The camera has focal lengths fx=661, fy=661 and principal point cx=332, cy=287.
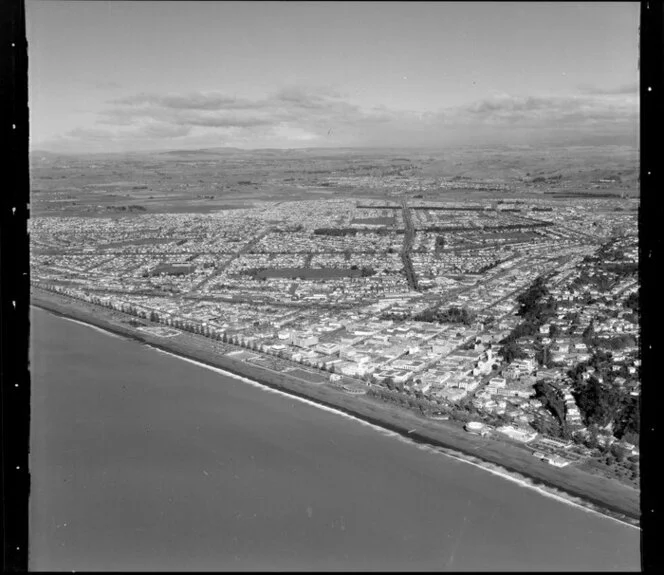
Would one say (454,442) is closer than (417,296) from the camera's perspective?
Yes

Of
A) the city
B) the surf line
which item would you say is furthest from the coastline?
the city

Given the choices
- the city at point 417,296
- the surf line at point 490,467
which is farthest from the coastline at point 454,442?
the city at point 417,296

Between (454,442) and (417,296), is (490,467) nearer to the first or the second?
(454,442)

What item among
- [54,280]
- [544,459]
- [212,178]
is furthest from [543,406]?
[212,178]

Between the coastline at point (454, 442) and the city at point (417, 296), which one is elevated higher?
the city at point (417, 296)

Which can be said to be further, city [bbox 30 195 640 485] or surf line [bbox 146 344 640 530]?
city [bbox 30 195 640 485]

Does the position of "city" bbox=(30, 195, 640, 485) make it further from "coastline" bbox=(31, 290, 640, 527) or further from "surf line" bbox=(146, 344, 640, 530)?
"surf line" bbox=(146, 344, 640, 530)

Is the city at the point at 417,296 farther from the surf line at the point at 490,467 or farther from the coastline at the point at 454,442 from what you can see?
the surf line at the point at 490,467

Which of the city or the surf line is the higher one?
the city

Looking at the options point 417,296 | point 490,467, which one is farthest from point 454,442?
point 417,296
